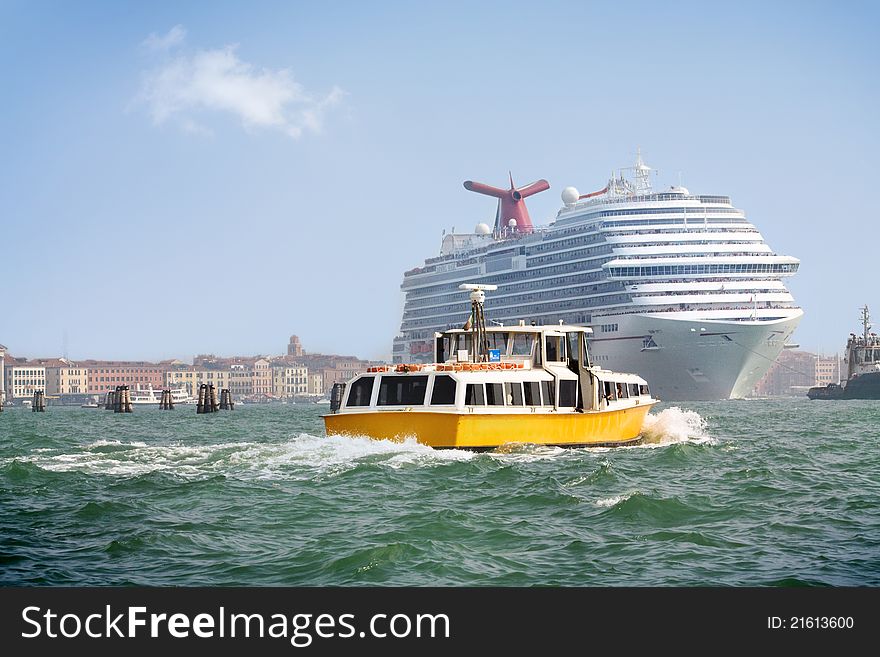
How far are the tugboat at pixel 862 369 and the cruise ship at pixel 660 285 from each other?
2390 cm

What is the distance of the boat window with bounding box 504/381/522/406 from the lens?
28031 millimetres

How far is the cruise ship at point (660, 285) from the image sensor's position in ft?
292

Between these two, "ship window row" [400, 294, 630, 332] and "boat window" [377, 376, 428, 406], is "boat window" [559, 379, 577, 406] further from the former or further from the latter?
"ship window row" [400, 294, 630, 332]

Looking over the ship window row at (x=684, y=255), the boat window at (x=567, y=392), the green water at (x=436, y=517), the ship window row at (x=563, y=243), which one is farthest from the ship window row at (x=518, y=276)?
the green water at (x=436, y=517)

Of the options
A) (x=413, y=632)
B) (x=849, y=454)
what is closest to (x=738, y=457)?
(x=849, y=454)

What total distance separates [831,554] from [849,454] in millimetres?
16856

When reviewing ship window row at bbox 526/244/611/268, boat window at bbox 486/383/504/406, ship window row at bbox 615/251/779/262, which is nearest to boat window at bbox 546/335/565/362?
boat window at bbox 486/383/504/406

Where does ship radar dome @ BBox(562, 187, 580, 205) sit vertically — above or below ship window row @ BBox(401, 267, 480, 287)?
above

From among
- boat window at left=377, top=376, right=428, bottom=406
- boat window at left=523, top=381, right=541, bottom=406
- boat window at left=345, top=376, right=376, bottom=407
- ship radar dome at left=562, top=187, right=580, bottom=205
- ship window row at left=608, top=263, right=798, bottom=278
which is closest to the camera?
boat window at left=377, top=376, right=428, bottom=406

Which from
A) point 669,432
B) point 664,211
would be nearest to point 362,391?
point 669,432

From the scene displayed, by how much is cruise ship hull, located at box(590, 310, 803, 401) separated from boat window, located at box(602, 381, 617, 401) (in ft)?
183

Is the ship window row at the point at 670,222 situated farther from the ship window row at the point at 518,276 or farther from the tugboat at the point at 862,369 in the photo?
the tugboat at the point at 862,369

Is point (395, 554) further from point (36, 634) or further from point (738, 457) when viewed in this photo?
point (738, 457)

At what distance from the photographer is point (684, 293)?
301ft
